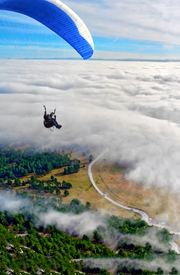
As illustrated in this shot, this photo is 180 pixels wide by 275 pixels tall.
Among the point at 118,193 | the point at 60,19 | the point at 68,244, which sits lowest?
the point at 68,244

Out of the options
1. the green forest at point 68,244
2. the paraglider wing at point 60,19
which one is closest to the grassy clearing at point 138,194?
the green forest at point 68,244

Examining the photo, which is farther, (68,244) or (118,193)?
(118,193)

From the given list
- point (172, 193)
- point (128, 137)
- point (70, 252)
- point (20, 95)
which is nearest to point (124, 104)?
point (20, 95)

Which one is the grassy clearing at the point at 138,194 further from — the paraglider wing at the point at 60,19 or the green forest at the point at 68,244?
the paraglider wing at the point at 60,19

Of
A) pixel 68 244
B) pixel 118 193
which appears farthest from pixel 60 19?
pixel 118 193

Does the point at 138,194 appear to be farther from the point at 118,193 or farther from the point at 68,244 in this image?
the point at 68,244

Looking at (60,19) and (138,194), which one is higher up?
(60,19)
